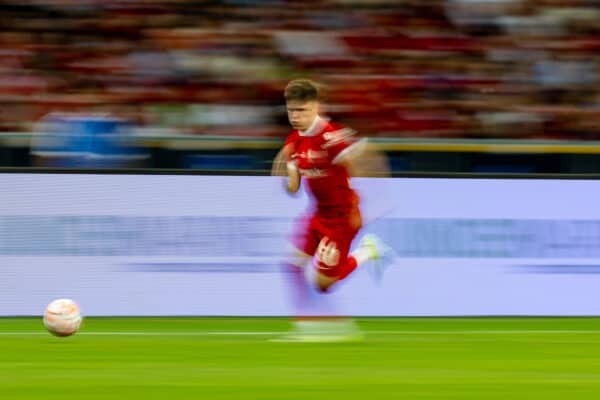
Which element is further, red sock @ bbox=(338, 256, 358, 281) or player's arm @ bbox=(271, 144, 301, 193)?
red sock @ bbox=(338, 256, 358, 281)

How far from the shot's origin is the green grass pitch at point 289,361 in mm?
5715

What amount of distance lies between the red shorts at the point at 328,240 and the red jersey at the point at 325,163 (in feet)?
0.22

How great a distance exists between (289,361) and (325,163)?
5.84 feet

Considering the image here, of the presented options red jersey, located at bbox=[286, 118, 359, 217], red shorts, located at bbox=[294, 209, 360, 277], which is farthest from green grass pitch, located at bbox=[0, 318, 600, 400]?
red jersey, located at bbox=[286, 118, 359, 217]

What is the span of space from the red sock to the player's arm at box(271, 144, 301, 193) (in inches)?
→ 23.7

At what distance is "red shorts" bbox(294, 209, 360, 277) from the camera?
8.55 metres

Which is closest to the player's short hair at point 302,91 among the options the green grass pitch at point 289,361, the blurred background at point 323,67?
the green grass pitch at point 289,361

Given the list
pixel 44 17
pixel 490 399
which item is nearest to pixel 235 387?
pixel 490 399

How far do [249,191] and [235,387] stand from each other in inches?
183

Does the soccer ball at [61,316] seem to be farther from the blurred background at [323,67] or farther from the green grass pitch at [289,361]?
the blurred background at [323,67]

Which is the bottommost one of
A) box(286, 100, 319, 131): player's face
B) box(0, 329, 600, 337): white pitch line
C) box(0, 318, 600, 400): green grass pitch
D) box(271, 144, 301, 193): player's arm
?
box(0, 318, 600, 400): green grass pitch

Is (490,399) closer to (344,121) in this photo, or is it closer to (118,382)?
(118,382)

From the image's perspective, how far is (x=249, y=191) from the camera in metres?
10.4

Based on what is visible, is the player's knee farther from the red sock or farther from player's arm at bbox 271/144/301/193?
player's arm at bbox 271/144/301/193
